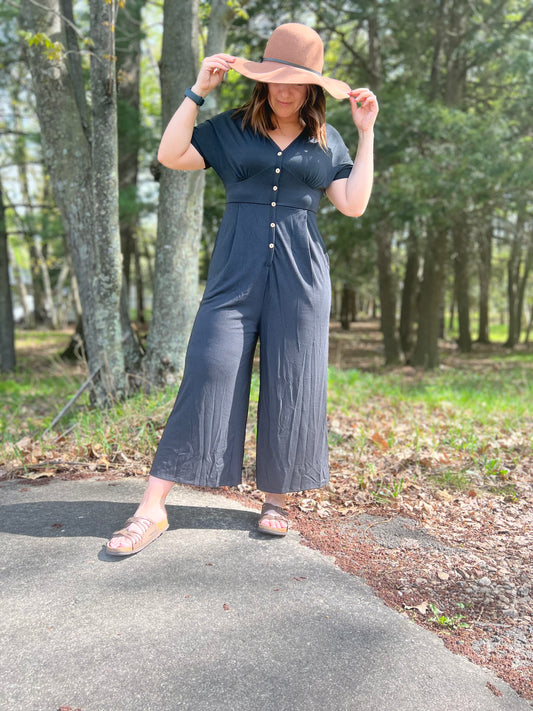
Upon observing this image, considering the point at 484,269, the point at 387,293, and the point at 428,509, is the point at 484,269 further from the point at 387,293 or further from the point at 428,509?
the point at 428,509

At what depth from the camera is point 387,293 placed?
1387 centimetres

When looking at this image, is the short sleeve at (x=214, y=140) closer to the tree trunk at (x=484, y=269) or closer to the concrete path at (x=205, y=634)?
the concrete path at (x=205, y=634)

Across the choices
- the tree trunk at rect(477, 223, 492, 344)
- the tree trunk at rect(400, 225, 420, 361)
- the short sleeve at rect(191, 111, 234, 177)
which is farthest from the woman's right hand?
the tree trunk at rect(400, 225, 420, 361)

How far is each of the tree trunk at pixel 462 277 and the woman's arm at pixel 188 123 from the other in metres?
11.6

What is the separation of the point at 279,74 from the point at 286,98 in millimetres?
128

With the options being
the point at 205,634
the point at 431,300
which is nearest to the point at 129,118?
the point at 431,300

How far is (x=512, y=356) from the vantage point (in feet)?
58.6

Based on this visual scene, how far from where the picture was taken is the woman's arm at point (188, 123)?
260 centimetres

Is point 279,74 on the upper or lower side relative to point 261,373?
upper

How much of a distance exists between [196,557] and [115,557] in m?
0.35

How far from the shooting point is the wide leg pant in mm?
2740

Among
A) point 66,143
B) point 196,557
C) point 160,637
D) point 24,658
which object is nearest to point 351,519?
point 196,557

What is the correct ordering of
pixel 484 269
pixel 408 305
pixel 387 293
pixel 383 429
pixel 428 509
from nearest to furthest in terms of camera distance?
pixel 428 509 → pixel 383 429 → pixel 387 293 → pixel 408 305 → pixel 484 269

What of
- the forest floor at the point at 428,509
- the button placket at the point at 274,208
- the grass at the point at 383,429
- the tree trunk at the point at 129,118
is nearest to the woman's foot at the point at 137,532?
the forest floor at the point at 428,509
